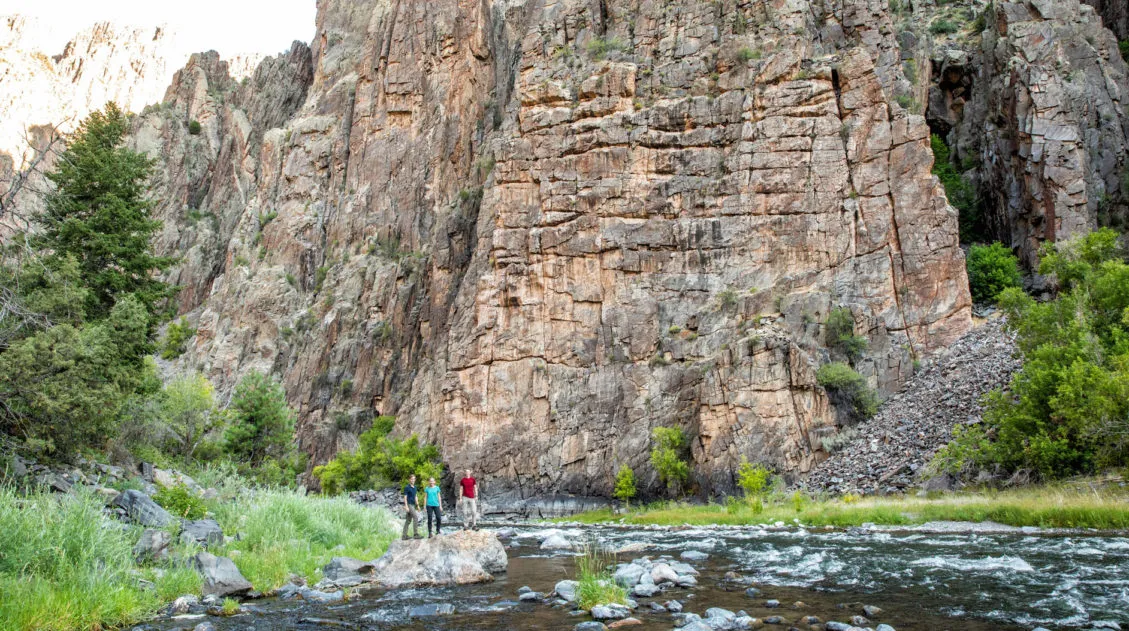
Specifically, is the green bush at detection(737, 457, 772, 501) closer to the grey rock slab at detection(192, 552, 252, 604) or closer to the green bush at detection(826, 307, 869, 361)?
the green bush at detection(826, 307, 869, 361)

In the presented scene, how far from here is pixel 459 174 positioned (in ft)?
278

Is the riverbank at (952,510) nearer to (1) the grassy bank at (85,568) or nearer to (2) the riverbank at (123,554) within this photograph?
(2) the riverbank at (123,554)

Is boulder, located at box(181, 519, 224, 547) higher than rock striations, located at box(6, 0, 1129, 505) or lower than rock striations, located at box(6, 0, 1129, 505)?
lower

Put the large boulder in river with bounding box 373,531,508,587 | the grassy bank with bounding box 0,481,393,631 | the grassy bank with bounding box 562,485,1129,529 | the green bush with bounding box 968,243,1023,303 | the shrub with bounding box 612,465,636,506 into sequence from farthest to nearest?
1. the green bush with bounding box 968,243,1023,303
2. the shrub with bounding box 612,465,636,506
3. the grassy bank with bounding box 562,485,1129,529
4. the large boulder in river with bounding box 373,531,508,587
5. the grassy bank with bounding box 0,481,393,631

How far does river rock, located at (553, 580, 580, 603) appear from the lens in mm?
13734

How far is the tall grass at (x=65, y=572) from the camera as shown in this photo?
993cm

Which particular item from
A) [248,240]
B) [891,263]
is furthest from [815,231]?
[248,240]

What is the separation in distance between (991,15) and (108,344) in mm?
82188

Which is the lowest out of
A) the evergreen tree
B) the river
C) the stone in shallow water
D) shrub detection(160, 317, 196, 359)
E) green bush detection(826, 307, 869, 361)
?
the river

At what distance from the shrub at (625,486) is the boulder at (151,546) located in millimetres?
38538

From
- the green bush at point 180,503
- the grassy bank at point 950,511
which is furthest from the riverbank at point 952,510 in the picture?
the green bush at point 180,503

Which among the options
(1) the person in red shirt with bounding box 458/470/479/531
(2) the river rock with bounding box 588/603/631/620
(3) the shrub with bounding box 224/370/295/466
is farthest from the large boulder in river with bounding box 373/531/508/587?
(3) the shrub with bounding box 224/370/295/466

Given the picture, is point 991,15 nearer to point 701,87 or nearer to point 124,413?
point 701,87

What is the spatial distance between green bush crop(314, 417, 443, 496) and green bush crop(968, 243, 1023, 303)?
4915 centimetres
